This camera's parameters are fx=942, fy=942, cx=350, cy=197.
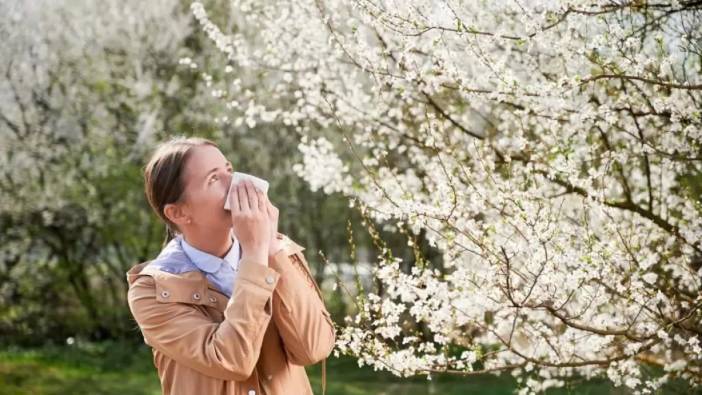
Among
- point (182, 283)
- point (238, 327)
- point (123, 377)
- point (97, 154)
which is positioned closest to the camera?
point (238, 327)

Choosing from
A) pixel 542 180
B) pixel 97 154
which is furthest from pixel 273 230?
pixel 97 154

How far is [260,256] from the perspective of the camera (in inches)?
78.7

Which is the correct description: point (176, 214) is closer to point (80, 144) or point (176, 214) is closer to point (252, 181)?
point (252, 181)

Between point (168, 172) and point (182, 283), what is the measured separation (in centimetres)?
26

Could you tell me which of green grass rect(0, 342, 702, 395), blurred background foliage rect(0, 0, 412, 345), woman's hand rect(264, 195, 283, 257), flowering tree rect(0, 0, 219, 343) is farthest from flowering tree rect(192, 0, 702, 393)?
flowering tree rect(0, 0, 219, 343)

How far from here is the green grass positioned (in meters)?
8.44

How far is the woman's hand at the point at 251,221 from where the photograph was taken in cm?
198

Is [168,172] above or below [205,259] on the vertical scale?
above

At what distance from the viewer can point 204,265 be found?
2133 millimetres

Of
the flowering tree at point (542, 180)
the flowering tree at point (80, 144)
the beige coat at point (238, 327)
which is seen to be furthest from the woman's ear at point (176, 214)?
the flowering tree at point (80, 144)

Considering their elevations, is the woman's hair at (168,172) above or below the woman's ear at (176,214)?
above

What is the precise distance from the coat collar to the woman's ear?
8 cm

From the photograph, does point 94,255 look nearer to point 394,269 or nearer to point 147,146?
point 147,146

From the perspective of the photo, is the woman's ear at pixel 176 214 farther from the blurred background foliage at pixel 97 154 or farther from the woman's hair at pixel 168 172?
the blurred background foliage at pixel 97 154
